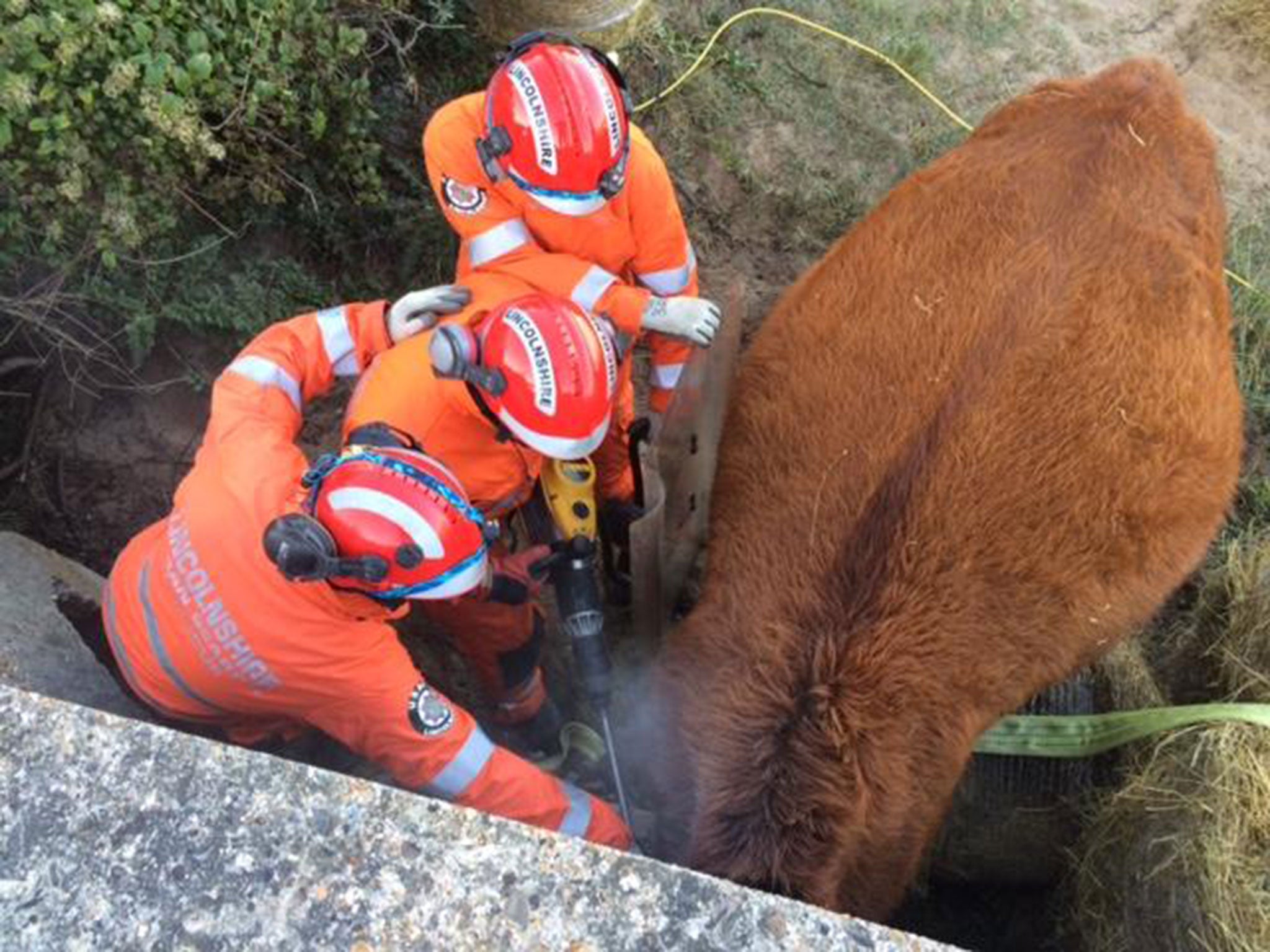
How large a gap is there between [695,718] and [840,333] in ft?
4.34

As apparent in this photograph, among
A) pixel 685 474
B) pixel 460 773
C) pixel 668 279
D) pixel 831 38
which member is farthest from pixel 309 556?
pixel 831 38

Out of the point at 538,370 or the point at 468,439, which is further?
the point at 468,439

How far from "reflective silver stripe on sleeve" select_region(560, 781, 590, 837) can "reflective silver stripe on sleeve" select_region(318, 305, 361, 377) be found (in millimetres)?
1463

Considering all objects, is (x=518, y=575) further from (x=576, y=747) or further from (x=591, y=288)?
(x=591, y=288)

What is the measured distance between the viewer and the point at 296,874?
1824mm

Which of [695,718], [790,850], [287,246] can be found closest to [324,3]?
[287,246]

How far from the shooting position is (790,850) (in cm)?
258

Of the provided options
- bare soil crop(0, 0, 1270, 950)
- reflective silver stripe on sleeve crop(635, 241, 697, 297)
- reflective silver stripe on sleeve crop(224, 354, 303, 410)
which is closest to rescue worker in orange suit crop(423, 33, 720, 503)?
reflective silver stripe on sleeve crop(635, 241, 697, 297)

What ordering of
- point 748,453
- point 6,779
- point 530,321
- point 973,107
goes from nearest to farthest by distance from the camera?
point 6,779 < point 530,321 < point 748,453 < point 973,107

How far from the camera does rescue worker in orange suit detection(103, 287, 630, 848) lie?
2.52 meters

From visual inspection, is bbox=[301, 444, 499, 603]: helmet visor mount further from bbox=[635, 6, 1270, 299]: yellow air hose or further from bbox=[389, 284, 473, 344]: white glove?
bbox=[635, 6, 1270, 299]: yellow air hose

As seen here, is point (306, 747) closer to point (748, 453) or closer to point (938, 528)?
point (748, 453)

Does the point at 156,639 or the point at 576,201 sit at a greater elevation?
the point at 576,201

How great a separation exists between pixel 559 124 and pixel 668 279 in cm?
86
